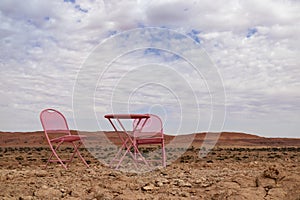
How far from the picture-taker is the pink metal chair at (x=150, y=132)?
7.84m

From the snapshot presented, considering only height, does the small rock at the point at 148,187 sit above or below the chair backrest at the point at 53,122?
below

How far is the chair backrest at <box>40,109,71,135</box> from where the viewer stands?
24.9 ft

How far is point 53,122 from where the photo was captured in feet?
25.9

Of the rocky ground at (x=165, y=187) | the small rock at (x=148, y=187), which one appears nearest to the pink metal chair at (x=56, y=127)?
the rocky ground at (x=165, y=187)

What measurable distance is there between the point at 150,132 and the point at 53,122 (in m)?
2.02

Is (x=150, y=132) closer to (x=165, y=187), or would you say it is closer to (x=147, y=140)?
(x=147, y=140)

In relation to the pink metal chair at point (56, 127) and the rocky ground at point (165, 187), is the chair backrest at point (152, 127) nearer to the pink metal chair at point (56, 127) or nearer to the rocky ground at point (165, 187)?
the pink metal chair at point (56, 127)

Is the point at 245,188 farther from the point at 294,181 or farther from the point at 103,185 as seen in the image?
the point at 103,185

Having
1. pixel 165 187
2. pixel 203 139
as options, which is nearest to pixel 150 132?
pixel 165 187

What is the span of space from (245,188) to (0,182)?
3.35 m

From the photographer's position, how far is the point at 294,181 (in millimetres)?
4828

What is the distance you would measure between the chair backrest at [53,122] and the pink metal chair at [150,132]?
4.57 ft

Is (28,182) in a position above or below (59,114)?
below

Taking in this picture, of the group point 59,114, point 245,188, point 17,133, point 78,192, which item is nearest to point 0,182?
point 78,192
